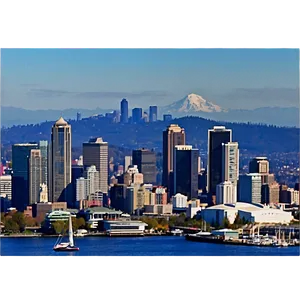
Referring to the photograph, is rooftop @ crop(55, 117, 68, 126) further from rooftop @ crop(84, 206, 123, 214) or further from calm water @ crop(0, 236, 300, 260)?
calm water @ crop(0, 236, 300, 260)

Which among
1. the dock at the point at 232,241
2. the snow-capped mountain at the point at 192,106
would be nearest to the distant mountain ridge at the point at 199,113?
the snow-capped mountain at the point at 192,106

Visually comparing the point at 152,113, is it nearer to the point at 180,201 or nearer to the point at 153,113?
the point at 153,113

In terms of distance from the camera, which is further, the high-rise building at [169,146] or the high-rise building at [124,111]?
the high-rise building at [124,111]

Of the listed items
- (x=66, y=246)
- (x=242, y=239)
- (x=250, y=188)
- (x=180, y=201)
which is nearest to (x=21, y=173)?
(x=180, y=201)

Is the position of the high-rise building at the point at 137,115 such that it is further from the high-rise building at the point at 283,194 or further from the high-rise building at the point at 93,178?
the high-rise building at the point at 283,194

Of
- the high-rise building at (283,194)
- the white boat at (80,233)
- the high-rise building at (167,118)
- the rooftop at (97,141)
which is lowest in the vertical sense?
the white boat at (80,233)

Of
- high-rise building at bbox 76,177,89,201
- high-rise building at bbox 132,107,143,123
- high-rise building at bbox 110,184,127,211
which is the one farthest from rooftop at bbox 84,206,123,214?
high-rise building at bbox 132,107,143,123
